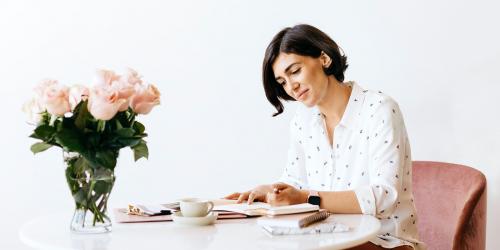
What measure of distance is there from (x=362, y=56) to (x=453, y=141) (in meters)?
Result: 0.55

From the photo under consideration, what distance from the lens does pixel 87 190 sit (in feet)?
5.81

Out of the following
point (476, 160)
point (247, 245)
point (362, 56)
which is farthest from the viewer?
point (362, 56)

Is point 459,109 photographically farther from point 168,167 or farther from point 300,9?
point 168,167

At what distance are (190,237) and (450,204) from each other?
1243 millimetres

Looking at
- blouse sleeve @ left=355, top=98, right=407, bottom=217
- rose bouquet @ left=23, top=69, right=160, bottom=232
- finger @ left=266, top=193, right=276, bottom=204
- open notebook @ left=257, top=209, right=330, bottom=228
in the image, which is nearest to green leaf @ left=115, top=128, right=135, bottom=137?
rose bouquet @ left=23, top=69, right=160, bottom=232

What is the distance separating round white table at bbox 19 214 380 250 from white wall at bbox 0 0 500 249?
1319 mm

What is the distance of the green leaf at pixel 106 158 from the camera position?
5.71ft

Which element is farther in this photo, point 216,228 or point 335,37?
point 335,37

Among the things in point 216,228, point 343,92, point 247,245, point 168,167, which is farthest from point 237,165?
point 247,245

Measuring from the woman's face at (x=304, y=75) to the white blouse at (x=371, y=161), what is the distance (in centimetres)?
11

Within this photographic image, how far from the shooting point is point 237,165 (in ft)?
10.8

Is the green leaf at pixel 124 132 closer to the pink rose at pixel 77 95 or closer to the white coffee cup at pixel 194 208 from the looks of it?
the pink rose at pixel 77 95

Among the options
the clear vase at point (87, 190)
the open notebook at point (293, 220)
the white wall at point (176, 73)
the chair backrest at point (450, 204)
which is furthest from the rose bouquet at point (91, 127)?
the white wall at point (176, 73)

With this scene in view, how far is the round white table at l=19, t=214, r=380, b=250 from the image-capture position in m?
1.61
